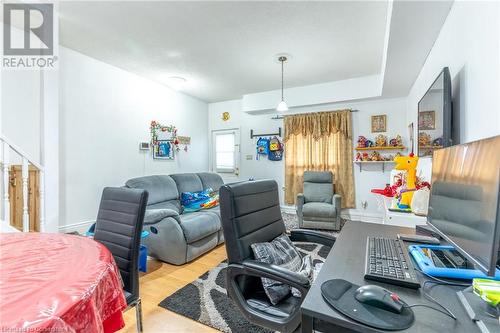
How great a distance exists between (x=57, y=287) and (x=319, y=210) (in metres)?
3.57

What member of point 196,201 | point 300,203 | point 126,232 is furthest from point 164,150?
point 126,232

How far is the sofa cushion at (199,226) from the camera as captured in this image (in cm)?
274

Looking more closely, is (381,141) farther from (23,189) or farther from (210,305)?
(23,189)

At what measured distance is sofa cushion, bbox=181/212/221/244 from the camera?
8.99 ft

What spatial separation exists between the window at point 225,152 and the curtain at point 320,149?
1.29 meters

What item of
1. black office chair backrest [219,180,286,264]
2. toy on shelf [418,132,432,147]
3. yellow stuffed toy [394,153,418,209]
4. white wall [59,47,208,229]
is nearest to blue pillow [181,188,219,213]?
white wall [59,47,208,229]

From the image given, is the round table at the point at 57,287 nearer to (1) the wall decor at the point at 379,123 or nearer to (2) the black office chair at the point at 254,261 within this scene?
(2) the black office chair at the point at 254,261

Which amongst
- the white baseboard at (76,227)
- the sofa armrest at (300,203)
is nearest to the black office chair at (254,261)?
the sofa armrest at (300,203)

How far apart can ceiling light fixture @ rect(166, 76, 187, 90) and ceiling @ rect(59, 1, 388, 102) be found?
124 millimetres

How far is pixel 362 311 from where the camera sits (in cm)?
69

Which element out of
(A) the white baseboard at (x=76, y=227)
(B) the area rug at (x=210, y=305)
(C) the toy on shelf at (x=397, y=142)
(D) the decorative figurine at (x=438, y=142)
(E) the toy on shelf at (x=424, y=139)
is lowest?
(B) the area rug at (x=210, y=305)

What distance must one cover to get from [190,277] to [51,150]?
1.96 metres

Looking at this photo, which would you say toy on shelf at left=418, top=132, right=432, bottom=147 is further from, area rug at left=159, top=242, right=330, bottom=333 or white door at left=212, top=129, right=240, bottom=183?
white door at left=212, top=129, right=240, bottom=183

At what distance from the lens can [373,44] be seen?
2.93m
